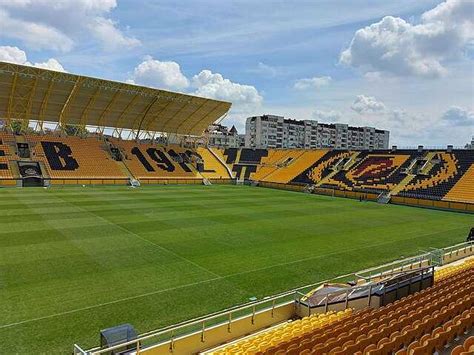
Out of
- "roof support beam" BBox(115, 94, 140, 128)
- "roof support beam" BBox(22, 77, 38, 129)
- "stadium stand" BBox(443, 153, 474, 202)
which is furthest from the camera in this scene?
"roof support beam" BBox(115, 94, 140, 128)

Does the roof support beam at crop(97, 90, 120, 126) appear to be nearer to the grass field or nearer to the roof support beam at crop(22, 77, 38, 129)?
the roof support beam at crop(22, 77, 38, 129)

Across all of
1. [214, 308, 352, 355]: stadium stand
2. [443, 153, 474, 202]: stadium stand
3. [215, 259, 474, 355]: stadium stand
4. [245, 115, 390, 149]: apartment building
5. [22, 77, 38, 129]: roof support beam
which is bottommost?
[214, 308, 352, 355]: stadium stand

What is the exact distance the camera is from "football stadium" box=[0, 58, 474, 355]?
8.78m

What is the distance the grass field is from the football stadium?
0.30 ft

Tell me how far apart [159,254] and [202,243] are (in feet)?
9.19

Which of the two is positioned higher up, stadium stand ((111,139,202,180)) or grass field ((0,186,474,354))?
stadium stand ((111,139,202,180))

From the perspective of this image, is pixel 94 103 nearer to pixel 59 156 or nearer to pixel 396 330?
pixel 59 156

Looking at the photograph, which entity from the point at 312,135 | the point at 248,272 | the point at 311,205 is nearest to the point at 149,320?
the point at 248,272

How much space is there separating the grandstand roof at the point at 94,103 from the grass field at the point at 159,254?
15.3 meters

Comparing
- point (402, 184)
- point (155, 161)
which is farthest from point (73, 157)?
point (402, 184)

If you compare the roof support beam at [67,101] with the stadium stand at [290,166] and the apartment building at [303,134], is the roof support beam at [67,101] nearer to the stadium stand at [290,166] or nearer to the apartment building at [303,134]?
the stadium stand at [290,166]

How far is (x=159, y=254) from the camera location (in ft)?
57.6

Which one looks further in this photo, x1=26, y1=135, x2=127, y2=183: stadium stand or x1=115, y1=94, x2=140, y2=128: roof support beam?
x1=115, y1=94, x2=140, y2=128: roof support beam

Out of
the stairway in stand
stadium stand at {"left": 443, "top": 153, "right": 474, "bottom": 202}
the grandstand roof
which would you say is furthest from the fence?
the grandstand roof
